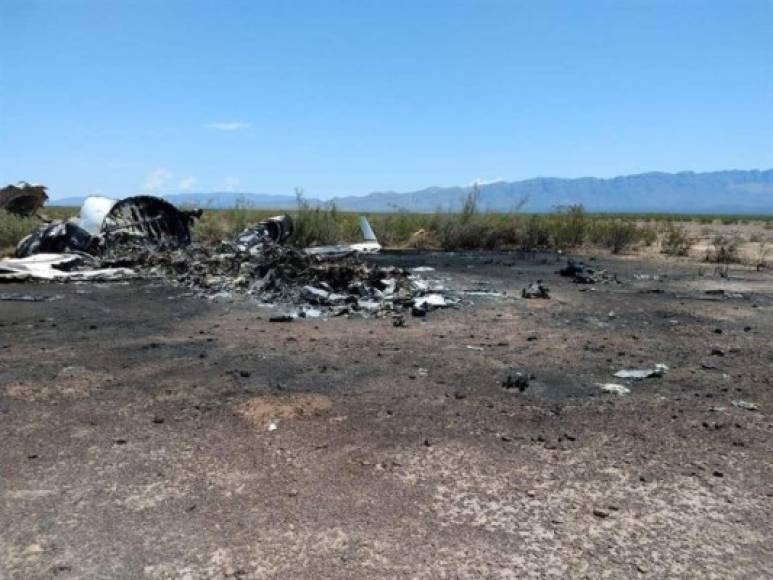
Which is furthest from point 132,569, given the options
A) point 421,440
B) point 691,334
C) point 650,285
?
point 650,285

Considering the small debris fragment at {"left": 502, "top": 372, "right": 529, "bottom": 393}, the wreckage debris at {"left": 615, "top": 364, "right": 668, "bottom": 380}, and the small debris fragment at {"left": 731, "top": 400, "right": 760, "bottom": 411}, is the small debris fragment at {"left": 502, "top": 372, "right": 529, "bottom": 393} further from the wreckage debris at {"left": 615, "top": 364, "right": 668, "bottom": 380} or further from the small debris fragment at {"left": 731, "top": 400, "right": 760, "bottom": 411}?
the small debris fragment at {"left": 731, "top": 400, "right": 760, "bottom": 411}

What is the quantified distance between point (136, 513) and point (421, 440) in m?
1.96

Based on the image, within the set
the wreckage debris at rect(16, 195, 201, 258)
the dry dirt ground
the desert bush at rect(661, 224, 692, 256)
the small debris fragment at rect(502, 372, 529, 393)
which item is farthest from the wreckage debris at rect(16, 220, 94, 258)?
the desert bush at rect(661, 224, 692, 256)

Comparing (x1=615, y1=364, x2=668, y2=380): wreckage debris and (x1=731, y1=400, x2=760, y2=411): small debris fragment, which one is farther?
(x1=615, y1=364, x2=668, y2=380): wreckage debris

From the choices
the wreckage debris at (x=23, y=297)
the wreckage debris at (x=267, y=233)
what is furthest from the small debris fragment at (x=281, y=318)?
the wreckage debris at (x=267, y=233)

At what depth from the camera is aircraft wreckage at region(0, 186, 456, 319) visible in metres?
10.7

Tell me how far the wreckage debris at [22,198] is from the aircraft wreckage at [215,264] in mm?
9182

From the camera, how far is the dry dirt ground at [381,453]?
324cm

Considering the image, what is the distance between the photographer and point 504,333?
8.40 meters

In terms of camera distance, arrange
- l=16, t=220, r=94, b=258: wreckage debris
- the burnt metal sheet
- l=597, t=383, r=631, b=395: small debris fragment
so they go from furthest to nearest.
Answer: the burnt metal sheet < l=16, t=220, r=94, b=258: wreckage debris < l=597, t=383, r=631, b=395: small debris fragment

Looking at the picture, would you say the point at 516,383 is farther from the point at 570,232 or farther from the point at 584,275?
the point at 570,232

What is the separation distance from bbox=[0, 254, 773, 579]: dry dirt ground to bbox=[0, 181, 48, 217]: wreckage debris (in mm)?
18902

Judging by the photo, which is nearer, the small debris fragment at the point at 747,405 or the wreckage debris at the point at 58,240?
the small debris fragment at the point at 747,405

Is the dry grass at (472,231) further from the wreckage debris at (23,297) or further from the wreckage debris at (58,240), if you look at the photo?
the wreckage debris at (23,297)
